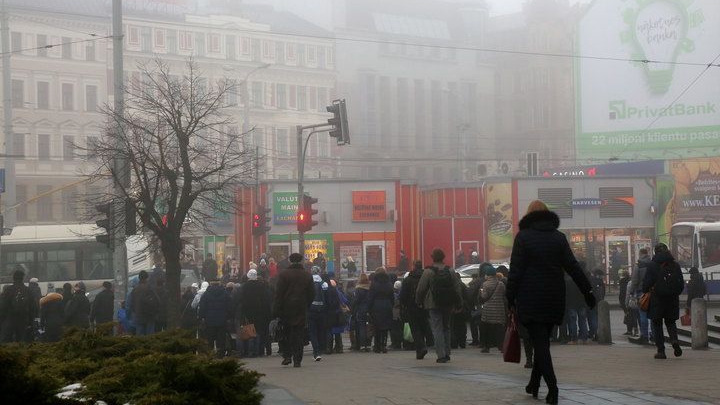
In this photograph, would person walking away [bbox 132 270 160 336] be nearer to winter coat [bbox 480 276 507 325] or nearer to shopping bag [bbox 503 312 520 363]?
winter coat [bbox 480 276 507 325]

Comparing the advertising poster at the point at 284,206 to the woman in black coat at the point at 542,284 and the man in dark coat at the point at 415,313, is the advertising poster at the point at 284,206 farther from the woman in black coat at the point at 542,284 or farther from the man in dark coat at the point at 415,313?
the woman in black coat at the point at 542,284

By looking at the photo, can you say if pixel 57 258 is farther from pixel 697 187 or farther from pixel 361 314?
pixel 697 187

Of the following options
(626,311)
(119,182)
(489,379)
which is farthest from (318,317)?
(489,379)

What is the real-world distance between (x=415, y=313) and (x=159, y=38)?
73.3 m

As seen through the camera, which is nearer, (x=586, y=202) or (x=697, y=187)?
(x=586, y=202)

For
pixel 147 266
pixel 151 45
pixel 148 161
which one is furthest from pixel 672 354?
pixel 151 45

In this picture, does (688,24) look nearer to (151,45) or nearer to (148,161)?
(151,45)

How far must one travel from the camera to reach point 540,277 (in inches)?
410

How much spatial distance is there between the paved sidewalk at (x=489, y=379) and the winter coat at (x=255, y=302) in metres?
2.20

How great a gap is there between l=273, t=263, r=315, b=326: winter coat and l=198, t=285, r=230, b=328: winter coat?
13.9 ft

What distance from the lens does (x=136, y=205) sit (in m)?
24.8

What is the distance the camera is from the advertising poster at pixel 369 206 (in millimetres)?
48719

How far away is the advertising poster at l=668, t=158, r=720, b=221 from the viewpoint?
70.3m

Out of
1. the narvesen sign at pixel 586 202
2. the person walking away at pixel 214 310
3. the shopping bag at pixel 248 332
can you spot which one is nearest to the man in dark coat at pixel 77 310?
the person walking away at pixel 214 310
